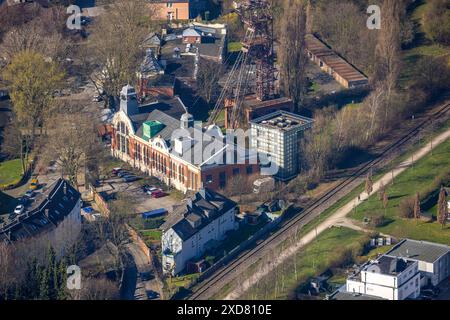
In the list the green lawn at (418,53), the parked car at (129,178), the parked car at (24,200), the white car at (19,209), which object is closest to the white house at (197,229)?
the white car at (19,209)

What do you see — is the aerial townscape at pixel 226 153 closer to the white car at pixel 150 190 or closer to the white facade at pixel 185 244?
the white facade at pixel 185 244

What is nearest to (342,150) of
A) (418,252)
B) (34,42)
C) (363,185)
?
(363,185)

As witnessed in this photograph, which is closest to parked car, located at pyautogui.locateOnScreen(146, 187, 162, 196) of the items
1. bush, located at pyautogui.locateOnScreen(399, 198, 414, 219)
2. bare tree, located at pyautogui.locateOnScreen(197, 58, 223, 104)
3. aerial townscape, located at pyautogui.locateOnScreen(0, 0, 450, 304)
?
aerial townscape, located at pyautogui.locateOnScreen(0, 0, 450, 304)

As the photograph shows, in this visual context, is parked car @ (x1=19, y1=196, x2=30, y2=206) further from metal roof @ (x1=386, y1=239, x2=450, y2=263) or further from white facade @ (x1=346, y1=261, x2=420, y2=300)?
metal roof @ (x1=386, y1=239, x2=450, y2=263)

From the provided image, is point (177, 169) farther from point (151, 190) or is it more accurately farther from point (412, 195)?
point (412, 195)

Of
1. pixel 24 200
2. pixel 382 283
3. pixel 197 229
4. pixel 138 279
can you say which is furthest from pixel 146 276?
pixel 382 283

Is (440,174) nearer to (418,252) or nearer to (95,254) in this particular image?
(418,252)
